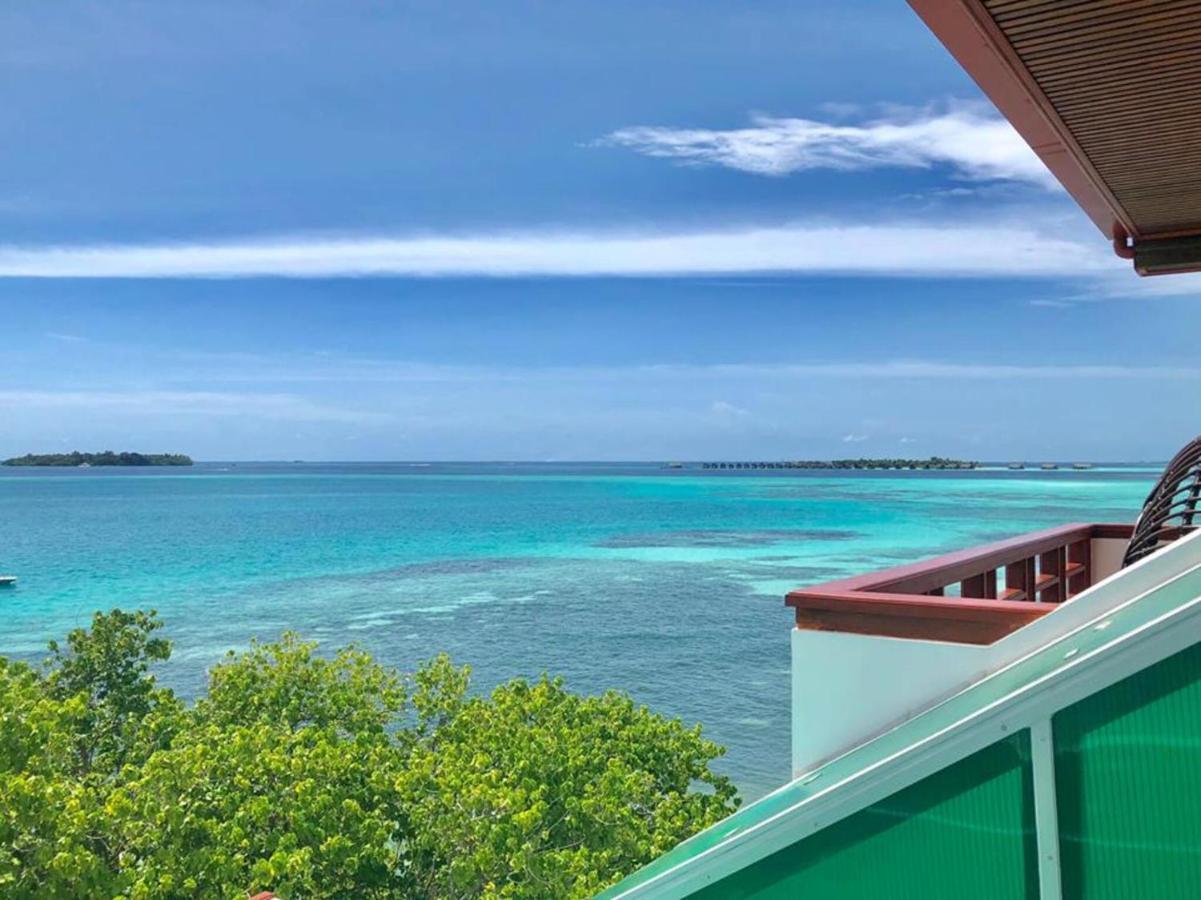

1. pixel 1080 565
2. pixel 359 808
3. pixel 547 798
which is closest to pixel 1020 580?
pixel 1080 565

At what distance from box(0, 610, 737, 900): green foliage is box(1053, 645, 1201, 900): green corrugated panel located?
5546 millimetres

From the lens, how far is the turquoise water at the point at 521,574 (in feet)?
76.8

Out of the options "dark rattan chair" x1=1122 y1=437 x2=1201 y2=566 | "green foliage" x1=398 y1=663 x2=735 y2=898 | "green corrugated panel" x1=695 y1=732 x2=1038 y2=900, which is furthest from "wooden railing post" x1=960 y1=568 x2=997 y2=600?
"green foliage" x1=398 y1=663 x2=735 y2=898

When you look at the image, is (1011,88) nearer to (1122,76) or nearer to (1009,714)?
(1122,76)

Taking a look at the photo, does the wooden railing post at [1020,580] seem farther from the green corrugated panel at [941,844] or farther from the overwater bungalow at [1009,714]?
the green corrugated panel at [941,844]

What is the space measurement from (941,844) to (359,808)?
6.32 m

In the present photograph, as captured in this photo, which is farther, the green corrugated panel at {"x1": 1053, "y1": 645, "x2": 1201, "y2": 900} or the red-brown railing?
the red-brown railing

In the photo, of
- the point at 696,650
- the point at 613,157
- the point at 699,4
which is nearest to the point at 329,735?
the point at 696,650

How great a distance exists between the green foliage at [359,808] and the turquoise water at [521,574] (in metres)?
6.10

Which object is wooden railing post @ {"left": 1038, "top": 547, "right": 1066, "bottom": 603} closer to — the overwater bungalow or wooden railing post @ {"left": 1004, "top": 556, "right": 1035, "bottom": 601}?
wooden railing post @ {"left": 1004, "top": 556, "right": 1035, "bottom": 601}

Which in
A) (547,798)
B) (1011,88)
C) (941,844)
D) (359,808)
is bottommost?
(547,798)

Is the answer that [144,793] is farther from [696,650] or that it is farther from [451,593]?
[451,593]

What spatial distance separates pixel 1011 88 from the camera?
2.38m

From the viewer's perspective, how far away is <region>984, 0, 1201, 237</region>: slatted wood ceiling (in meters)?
2.04
